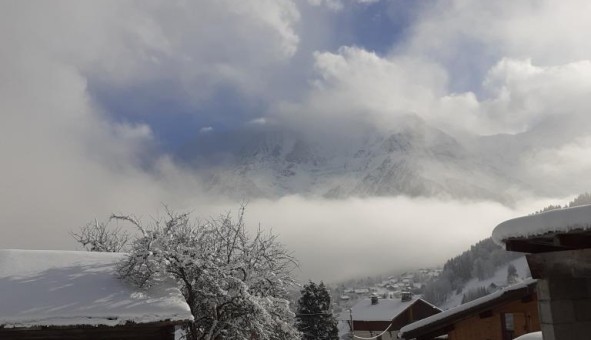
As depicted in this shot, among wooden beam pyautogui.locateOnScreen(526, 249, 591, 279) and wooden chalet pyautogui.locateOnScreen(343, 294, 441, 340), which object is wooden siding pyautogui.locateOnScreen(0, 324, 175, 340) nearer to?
wooden beam pyautogui.locateOnScreen(526, 249, 591, 279)

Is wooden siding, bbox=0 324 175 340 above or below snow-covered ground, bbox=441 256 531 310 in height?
below

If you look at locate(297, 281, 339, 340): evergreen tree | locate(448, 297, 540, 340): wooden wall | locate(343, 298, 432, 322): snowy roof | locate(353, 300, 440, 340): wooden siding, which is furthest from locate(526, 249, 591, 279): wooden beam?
locate(343, 298, 432, 322): snowy roof

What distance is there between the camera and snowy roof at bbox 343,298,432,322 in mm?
65062

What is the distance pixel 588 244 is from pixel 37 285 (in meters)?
12.8

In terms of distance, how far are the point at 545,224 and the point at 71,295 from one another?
11533 mm

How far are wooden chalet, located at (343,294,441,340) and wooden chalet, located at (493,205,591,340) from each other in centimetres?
5727

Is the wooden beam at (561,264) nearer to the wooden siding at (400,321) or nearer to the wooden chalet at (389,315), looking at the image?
the wooden chalet at (389,315)

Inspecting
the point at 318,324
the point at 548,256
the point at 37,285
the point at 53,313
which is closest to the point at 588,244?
the point at 548,256

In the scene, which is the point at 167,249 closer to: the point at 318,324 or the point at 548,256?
the point at 548,256

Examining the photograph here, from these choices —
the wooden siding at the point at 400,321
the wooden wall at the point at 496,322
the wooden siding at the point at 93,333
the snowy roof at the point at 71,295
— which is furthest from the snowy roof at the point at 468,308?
the wooden siding at the point at 400,321

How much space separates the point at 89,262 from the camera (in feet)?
52.5

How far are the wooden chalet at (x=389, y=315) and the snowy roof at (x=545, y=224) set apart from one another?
190ft

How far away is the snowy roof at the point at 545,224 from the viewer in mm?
5633

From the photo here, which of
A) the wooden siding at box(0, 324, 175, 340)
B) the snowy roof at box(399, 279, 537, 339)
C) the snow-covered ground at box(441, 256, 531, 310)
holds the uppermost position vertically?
the snow-covered ground at box(441, 256, 531, 310)
